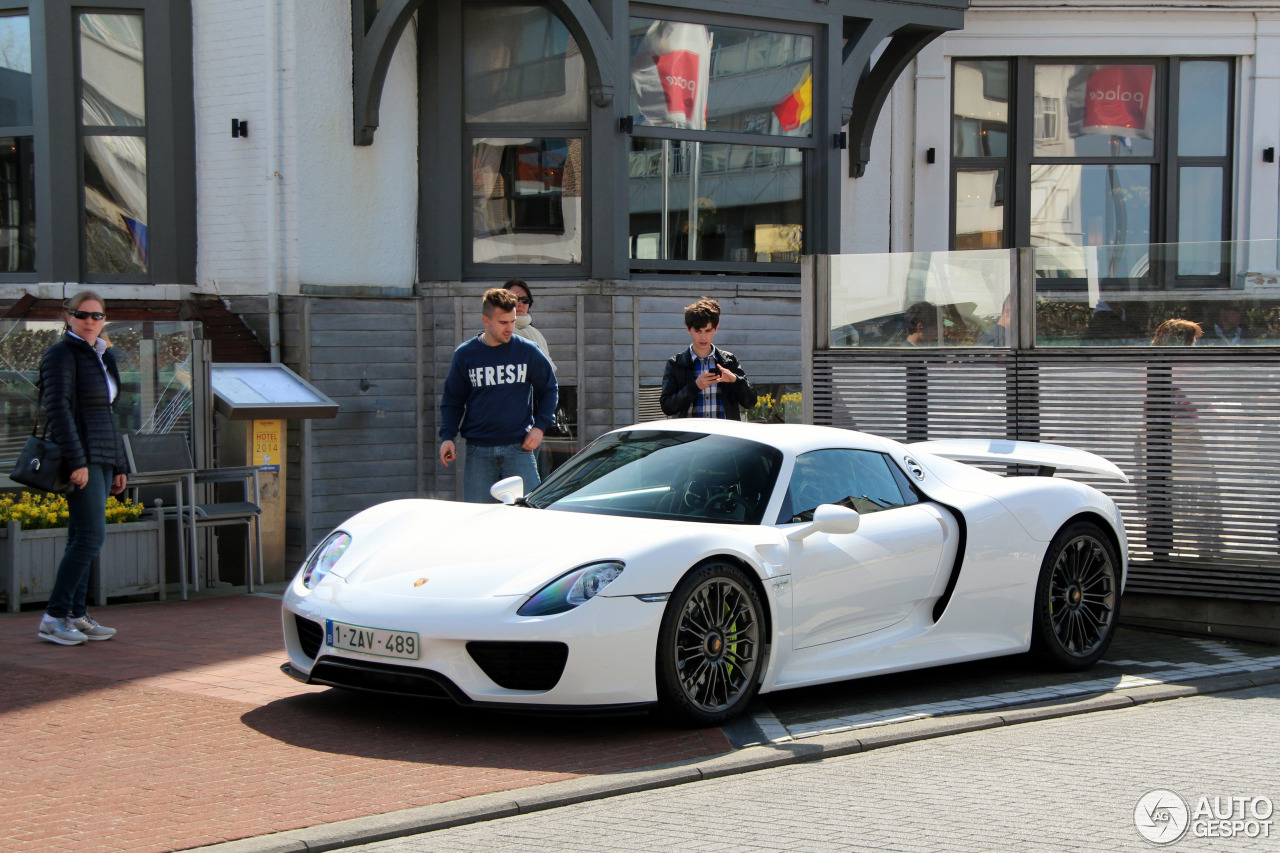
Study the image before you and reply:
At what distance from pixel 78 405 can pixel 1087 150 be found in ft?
39.1

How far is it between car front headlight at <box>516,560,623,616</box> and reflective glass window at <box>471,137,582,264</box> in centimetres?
741

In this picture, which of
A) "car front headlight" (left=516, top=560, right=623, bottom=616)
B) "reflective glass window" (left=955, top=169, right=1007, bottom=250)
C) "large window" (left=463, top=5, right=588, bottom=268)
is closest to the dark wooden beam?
"large window" (left=463, top=5, right=588, bottom=268)

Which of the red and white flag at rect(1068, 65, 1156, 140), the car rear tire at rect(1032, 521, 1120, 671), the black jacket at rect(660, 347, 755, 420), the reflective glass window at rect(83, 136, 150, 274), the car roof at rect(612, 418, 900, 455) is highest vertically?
the red and white flag at rect(1068, 65, 1156, 140)

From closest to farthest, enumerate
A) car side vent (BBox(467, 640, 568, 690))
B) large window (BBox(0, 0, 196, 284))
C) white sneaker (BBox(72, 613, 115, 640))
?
car side vent (BBox(467, 640, 568, 690)), white sneaker (BBox(72, 613, 115, 640)), large window (BBox(0, 0, 196, 284))

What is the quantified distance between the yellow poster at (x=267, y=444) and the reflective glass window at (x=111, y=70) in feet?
10.6

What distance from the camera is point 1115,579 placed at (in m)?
7.71

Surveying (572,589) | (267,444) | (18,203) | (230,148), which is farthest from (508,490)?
(18,203)

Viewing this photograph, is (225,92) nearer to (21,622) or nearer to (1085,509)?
(21,622)

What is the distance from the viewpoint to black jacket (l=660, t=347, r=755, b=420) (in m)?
8.97

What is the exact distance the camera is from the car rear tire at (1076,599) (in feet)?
24.1

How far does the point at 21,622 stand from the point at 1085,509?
19.7ft

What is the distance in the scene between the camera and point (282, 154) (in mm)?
11961

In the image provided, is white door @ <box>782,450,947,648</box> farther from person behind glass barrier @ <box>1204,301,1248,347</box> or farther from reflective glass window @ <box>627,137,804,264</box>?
reflective glass window @ <box>627,137,804,264</box>

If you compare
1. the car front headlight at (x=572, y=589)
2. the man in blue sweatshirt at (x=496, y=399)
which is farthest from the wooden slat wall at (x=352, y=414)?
the car front headlight at (x=572, y=589)
